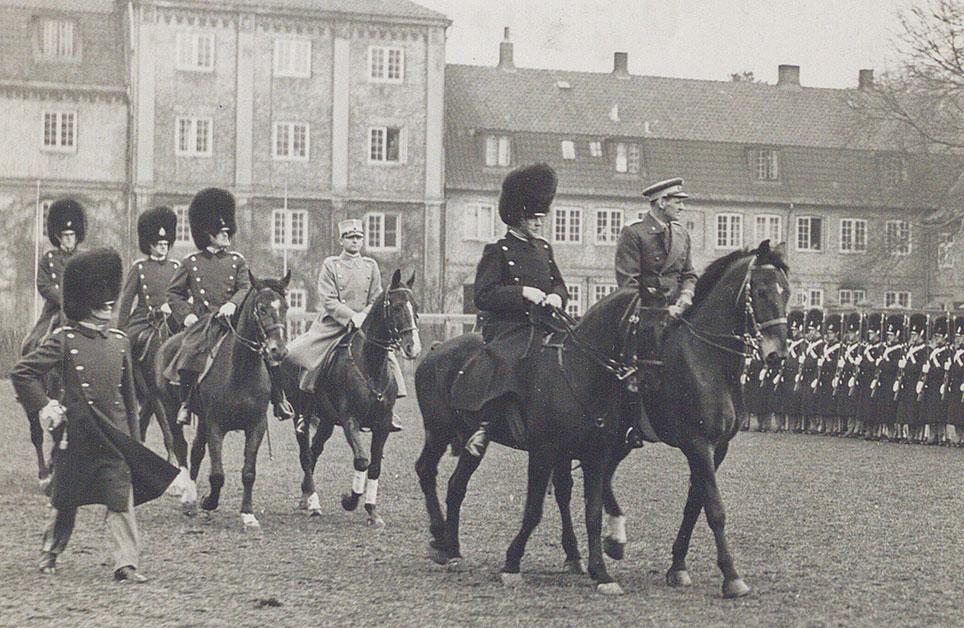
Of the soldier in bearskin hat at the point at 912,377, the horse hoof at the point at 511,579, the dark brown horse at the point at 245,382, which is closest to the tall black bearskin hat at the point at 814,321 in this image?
the soldier in bearskin hat at the point at 912,377

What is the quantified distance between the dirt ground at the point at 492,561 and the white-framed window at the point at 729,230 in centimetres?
4664

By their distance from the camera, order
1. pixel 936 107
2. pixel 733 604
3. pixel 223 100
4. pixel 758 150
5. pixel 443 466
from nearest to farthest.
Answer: pixel 733 604 → pixel 443 466 → pixel 936 107 → pixel 223 100 → pixel 758 150

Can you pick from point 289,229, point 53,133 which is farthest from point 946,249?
point 53,133

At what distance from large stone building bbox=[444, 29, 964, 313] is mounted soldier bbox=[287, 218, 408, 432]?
4533cm

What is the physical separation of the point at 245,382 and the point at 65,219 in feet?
11.0

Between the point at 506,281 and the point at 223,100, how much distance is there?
4848cm

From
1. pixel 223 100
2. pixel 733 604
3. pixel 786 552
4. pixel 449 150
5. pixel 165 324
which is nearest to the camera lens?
pixel 733 604

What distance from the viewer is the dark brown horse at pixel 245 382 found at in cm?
1427

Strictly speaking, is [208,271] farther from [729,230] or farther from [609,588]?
[729,230]

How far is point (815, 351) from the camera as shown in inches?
1168

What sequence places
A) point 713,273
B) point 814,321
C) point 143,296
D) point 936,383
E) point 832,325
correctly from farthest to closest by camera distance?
point 832,325
point 814,321
point 936,383
point 143,296
point 713,273

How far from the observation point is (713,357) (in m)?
11.3

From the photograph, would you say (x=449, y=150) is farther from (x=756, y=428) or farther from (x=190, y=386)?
(x=190, y=386)

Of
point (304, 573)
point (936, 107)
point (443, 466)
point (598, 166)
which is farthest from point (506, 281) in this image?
point (598, 166)
